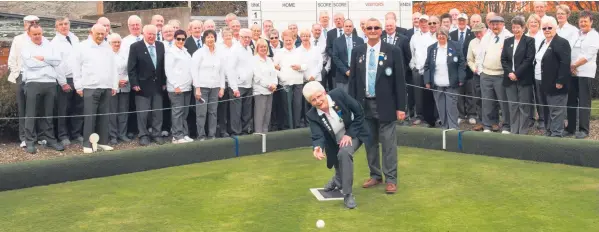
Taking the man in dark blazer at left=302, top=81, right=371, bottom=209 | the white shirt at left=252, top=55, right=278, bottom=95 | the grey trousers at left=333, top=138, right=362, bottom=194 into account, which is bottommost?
Answer: the grey trousers at left=333, top=138, right=362, bottom=194

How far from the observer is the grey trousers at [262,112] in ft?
39.6

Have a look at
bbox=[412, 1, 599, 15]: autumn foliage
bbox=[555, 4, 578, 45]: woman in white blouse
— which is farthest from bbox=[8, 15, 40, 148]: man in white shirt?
bbox=[412, 1, 599, 15]: autumn foliage

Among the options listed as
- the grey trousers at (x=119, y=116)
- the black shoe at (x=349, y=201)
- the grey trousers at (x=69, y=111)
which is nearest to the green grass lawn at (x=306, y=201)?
the black shoe at (x=349, y=201)

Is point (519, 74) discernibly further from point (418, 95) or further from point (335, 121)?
point (335, 121)

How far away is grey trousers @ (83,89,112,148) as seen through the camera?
1068 cm

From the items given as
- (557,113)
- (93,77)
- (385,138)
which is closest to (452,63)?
(557,113)

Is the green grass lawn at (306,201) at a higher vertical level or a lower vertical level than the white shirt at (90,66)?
lower

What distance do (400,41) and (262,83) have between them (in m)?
2.41

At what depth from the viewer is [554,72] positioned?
1079 centimetres

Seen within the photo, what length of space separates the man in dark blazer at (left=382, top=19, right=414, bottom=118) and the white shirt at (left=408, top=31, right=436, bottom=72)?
14 centimetres

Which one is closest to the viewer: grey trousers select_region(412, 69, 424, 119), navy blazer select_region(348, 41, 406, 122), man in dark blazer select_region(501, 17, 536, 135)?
navy blazer select_region(348, 41, 406, 122)

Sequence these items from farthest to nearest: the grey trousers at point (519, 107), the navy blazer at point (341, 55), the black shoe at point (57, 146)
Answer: the navy blazer at point (341, 55) < the grey trousers at point (519, 107) < the black shoe at point (57, 146)

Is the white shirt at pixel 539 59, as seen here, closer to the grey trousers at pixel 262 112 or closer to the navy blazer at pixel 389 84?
the navy blazer at pixel 389 84

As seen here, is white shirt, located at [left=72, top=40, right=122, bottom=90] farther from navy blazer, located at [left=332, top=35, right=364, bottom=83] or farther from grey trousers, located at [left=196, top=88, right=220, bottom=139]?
navy blazer, located at [left=332, top=35, right=364, bottom=83]
